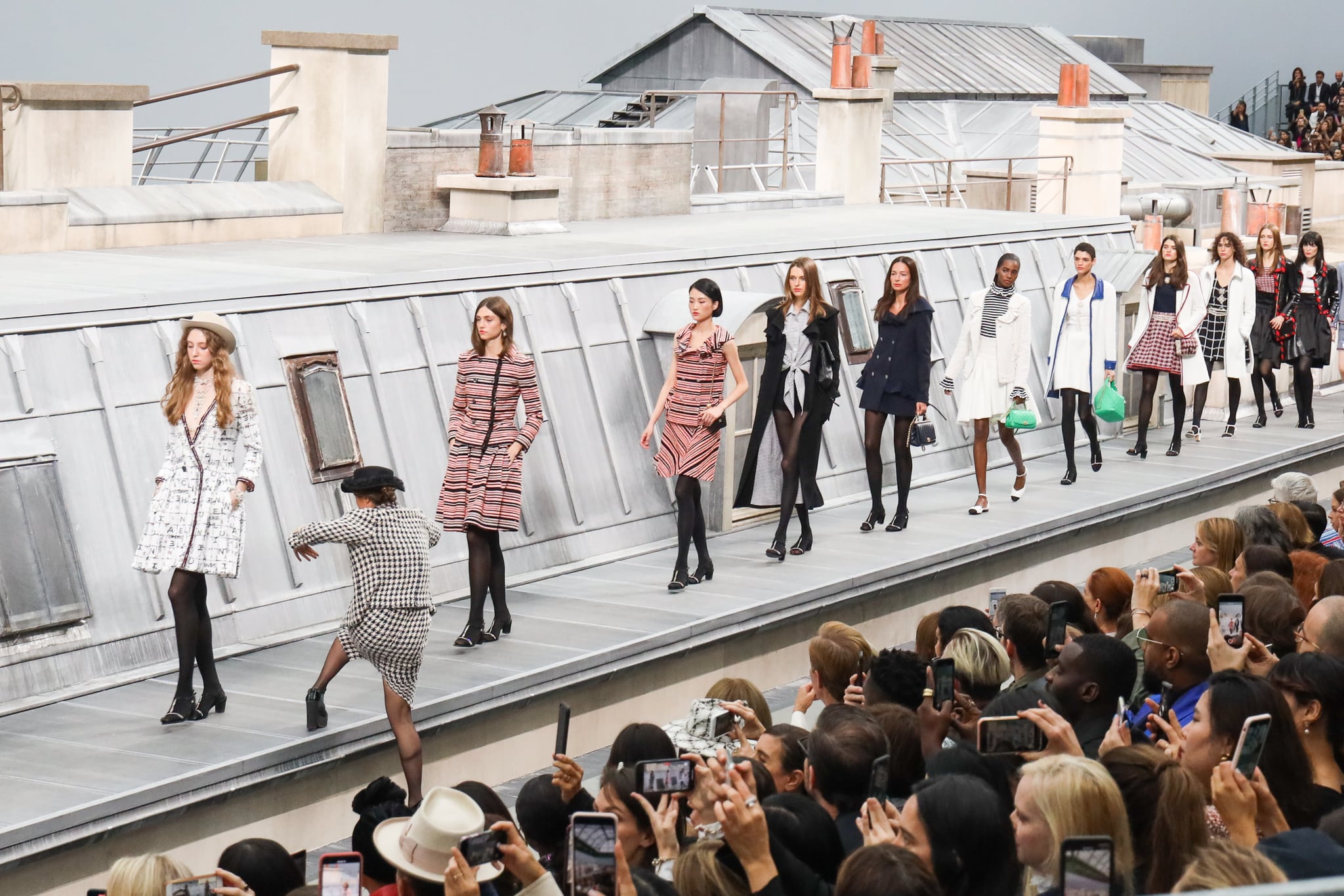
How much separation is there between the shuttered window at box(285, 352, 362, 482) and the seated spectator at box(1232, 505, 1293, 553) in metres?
5.26

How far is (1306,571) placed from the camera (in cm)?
910

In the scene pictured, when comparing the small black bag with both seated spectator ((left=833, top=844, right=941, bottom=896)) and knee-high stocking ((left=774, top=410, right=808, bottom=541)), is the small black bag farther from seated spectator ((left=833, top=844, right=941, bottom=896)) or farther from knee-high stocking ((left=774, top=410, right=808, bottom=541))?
seated spectator ((left=833, top=844, right=941, bottom=896))

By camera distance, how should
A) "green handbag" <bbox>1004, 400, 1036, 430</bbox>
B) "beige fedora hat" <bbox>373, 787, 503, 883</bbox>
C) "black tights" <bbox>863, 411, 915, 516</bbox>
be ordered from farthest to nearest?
"green handbag" <bbox>1004, 400, 1036, 430</bbox>, "black tights" <bbox>863, 411, 915, 516</bbox>, "beige fedora hat" <bbox>373, 787, 503, 883</bbox>

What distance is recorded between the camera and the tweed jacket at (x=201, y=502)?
9.22 meters

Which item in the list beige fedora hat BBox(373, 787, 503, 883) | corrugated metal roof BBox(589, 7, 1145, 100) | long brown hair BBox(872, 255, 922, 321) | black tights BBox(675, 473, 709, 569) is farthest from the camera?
corrugated metal roof BBox(589, 7, 1145, 100)

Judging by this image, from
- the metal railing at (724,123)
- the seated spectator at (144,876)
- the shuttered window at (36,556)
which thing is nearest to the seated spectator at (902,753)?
the seated spectator at (144,876)

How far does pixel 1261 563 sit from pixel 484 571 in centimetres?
431

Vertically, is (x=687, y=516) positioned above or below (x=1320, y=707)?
below

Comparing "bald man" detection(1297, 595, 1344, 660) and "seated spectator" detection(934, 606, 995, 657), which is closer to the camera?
"bald man" detection(1297, 595, 1344, 660)

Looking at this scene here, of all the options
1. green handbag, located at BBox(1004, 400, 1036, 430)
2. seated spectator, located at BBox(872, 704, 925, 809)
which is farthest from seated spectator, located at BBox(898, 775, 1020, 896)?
green handbag, located at BBox(1004, 400, 1036, 430)

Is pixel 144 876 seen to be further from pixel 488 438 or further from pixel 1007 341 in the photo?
pixel 1007 341

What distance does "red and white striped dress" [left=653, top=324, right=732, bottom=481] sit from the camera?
12.1 meters

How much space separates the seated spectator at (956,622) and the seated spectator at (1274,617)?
107 cm

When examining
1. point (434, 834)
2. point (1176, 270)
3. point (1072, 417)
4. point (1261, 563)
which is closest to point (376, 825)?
point (434, 834)
